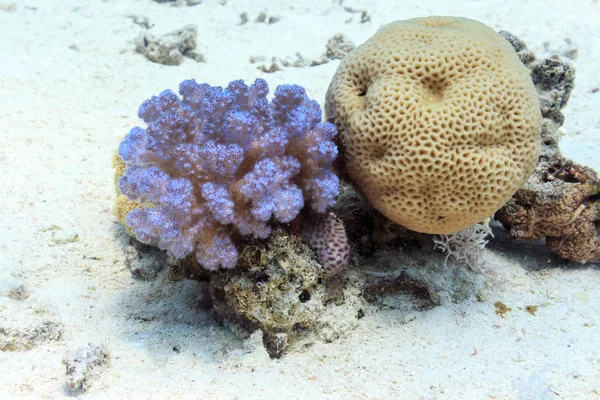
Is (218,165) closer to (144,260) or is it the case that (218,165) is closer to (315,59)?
(144,260)

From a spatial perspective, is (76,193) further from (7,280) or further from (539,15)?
(539,15)

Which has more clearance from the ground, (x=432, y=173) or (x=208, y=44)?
(x=432, y=173)

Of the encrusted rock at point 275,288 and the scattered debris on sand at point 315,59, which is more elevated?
the encrusted rock at point 275,288

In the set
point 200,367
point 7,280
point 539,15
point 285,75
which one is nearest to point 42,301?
point 7,280

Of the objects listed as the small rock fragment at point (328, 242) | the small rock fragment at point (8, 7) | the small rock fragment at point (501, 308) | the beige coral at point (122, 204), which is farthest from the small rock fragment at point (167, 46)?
the small rock fragment at point (501, 308)

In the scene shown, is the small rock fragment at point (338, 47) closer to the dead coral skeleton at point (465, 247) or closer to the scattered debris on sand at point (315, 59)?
the scattered debris on sand at point (315, 59)

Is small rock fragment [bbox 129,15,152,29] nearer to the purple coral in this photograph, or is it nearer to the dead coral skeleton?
the purple coral
